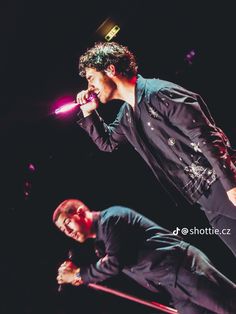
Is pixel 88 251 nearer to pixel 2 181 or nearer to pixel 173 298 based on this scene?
pixel 2 181

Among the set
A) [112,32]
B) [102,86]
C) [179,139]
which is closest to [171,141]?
[179,139]

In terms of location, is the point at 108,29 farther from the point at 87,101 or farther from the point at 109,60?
the point at 87,101

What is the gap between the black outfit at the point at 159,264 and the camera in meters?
2.79

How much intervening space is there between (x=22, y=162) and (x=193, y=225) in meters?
2.30

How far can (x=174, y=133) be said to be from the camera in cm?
240

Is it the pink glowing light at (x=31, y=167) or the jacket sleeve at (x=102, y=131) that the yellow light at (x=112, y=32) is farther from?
the pink glowing light at (x=31, y=167)

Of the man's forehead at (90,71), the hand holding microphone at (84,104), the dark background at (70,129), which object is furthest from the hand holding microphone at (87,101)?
the dark background at (70,129)

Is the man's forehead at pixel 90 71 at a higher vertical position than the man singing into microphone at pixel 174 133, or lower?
higher

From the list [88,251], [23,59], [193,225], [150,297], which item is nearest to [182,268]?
[193,225]

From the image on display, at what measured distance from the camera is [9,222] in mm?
4840

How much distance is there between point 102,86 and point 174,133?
69 centimetres

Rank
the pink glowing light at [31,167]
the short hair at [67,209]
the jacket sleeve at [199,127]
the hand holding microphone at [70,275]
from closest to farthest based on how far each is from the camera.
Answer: the jacket sleeve at [199,127] < the hand holding microphone at [70,275] < the short hair at [67,209] < the pink glowing light at [31,167]

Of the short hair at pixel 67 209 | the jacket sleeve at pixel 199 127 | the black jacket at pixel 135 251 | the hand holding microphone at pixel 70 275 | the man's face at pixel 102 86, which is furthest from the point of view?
the short hair at pixel 67 209

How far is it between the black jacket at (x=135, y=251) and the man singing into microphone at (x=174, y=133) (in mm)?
664
